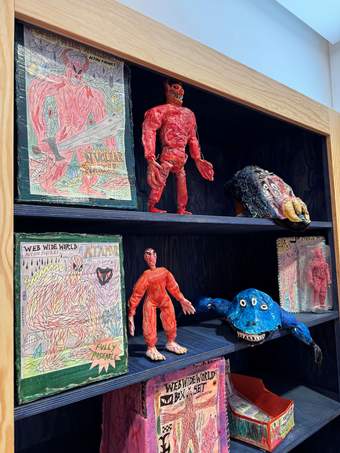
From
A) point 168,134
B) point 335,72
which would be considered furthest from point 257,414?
point 335,72

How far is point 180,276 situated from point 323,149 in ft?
2.13

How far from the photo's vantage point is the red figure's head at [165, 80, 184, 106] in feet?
2.75

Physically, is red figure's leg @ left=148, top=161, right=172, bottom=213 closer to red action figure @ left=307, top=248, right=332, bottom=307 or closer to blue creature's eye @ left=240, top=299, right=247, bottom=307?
blue creature's eye @ left=240, top=299, right=247, bottom=307

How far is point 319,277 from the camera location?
1.11 m


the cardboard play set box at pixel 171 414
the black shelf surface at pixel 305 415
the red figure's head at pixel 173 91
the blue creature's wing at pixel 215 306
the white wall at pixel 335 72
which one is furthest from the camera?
the white wall at pixel 335 72

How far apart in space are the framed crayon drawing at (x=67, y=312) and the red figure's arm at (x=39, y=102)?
7.3 inches

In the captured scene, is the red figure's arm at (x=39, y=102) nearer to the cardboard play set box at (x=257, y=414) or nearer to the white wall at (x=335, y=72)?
the cardboard play set box at (x=257, y=414)

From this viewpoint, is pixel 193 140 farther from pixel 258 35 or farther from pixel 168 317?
pixel 258 35

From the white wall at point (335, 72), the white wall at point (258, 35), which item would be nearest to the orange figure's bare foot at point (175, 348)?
the white wall at point (258, 35)

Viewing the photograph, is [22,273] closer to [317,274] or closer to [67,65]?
[67,65]

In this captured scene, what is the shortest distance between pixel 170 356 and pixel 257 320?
28cm

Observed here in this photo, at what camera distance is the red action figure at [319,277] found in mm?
1113

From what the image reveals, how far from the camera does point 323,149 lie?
3.81 feet

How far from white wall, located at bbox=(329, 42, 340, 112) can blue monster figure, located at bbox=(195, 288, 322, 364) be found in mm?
1318
